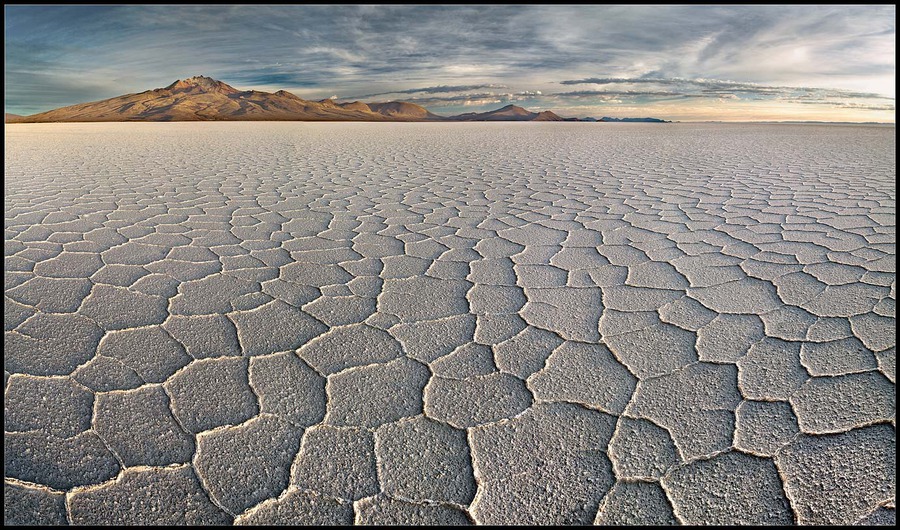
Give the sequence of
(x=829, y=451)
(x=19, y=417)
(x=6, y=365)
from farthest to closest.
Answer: (x=6, y=365) < (x=19, y=417) < (x=829, y=451)

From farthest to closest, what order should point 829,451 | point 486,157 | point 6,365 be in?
point 486,157 → point 6,365 → point 829,451

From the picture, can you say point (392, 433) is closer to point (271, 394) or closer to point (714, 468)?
point (271, 394)

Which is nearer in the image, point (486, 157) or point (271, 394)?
point (271, 394)

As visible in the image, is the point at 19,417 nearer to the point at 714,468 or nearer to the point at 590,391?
the point at 590,391

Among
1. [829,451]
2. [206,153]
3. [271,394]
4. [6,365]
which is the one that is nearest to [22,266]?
[6,365]

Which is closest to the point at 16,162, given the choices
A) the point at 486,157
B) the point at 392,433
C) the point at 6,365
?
the point at 486,157

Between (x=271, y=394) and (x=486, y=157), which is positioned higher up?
(x=271, y=394)

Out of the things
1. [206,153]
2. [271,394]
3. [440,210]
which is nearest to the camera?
[271,394]
